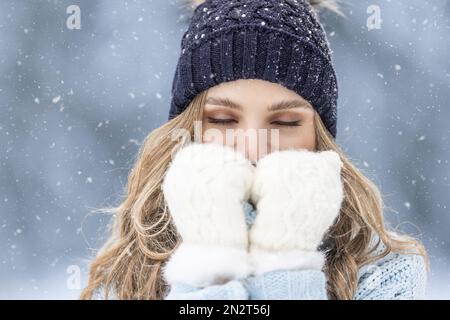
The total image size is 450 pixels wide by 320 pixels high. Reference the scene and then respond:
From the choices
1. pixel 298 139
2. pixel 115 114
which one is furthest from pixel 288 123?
pixel 115 114

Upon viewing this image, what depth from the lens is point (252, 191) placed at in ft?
4.69

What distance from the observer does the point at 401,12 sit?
9.75 feet

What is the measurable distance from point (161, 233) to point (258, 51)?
570 millimetres

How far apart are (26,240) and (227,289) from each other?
2079 millimetres

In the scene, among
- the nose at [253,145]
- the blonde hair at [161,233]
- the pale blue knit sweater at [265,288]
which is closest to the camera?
the pale blue knit sweater at [265,288]

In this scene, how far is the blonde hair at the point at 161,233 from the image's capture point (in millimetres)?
1665

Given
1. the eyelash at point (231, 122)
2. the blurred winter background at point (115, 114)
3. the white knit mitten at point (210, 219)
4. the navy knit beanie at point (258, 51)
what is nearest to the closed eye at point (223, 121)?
the eyelash at point (231, 122)

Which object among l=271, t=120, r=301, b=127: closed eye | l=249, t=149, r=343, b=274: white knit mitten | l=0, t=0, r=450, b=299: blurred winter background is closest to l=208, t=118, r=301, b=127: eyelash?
l=271, t=120, r=301, b=127: closed eye

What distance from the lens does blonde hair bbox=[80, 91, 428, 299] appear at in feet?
5.46

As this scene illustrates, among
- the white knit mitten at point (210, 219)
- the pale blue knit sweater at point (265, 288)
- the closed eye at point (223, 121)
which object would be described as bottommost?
the pale blue knit sweater at point (265, 288)

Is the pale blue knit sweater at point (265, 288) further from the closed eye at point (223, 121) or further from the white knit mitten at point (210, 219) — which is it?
the closed eye at point (223, 121)

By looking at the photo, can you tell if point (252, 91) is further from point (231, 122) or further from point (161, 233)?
point (161, 233)
